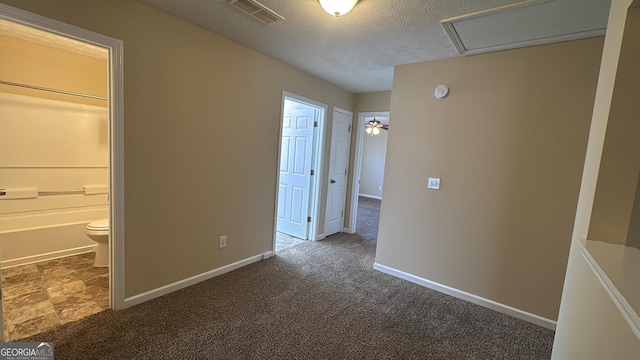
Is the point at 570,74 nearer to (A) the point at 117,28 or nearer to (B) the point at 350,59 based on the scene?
(B) the point at 350,59

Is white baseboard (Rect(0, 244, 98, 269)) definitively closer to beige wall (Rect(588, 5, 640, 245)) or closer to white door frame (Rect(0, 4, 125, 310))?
white door frame (Rect(0, 4, 125, 310))

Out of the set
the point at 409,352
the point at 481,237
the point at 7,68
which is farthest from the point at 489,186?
the point at 7,68

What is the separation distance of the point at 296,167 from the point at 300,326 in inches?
97.1

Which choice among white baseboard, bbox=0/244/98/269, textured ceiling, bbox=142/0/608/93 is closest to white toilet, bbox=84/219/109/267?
white baseboard, bbox=0/244/98/269

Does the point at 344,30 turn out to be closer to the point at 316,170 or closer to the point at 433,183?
the point at 433,183

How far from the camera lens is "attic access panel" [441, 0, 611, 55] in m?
1.73

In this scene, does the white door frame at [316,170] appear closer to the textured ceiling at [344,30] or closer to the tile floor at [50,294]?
→ the textured ceiling at [344,30]

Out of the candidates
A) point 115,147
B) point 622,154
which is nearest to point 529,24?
point 622,154

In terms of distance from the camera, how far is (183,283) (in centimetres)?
254

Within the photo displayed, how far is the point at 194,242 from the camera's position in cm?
262

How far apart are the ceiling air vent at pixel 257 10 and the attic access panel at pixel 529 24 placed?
1.28 metres

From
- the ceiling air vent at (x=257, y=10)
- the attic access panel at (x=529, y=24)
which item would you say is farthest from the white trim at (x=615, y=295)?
the ceiling air vent at (x=257, y=10)

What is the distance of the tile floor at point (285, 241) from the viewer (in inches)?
151

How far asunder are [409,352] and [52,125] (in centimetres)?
413
